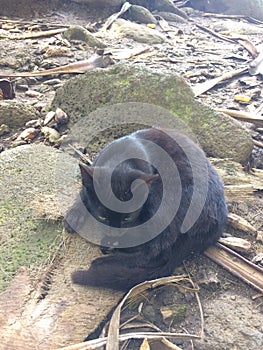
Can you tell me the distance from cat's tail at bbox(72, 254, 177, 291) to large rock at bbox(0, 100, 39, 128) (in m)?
2.02

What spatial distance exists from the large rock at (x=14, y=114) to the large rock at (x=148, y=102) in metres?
0.25

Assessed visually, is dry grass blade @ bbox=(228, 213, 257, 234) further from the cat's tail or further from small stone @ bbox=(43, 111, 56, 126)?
small stone @ bbox=(43, 111, 56, 126)

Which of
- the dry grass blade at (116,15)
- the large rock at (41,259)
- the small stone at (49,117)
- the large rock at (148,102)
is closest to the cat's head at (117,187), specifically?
the large rock at (41,259)

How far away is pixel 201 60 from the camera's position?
6.45 metres

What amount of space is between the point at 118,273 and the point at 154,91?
196cm

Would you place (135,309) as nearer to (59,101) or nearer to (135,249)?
(135,249)

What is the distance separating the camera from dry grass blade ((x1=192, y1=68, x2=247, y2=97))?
4937mm

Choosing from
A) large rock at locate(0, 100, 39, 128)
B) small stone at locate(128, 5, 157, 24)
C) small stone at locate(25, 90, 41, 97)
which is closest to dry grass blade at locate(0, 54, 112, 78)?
small stone at locate(25, 90, 41, 97)

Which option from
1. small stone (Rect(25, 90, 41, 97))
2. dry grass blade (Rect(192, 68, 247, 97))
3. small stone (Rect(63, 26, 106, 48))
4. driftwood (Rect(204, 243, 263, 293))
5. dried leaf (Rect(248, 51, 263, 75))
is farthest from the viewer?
small stone (Rect(63, 26, 106, 48))

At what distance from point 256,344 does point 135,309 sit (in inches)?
23.0

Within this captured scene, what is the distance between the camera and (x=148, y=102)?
12.4 ft

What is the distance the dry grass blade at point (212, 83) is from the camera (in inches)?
194

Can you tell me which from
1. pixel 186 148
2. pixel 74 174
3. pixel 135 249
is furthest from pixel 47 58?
pixel 135 249

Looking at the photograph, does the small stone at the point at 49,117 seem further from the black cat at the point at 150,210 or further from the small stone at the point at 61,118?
the black cat at the point at 150,210
